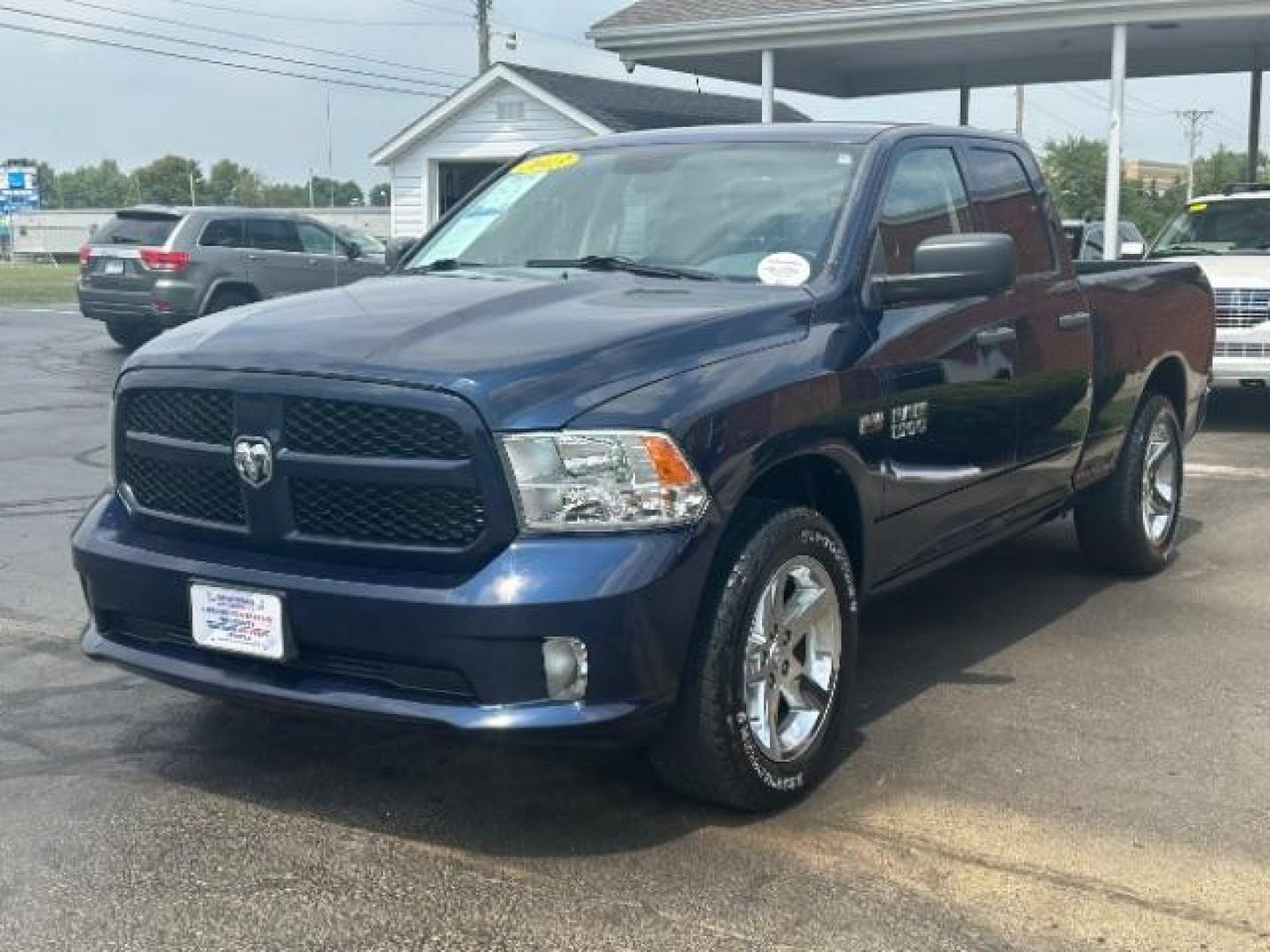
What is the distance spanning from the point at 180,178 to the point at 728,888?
105 meters

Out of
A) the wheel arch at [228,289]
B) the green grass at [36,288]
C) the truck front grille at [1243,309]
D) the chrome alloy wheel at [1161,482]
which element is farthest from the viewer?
the green grass at [36,288]

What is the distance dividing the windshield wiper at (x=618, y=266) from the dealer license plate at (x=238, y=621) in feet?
5.37

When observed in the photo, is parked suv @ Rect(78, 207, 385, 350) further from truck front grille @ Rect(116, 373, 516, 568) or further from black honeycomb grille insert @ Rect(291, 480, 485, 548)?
black honeycomb grille insert @ Rect(291, 480, 485, 548)

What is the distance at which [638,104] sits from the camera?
1045 inches

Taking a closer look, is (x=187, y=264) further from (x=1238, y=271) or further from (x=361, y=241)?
(x=1238, y=271)

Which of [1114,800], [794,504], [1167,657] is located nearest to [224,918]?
[794,504]

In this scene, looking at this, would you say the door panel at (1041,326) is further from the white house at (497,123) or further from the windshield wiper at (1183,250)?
the white house at (497,123)

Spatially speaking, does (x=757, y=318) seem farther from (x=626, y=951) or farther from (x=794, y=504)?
(x=626, y=951)

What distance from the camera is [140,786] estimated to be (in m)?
4.28

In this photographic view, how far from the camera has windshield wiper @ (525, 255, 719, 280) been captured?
475 cm

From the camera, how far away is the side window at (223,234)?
17.9 meters

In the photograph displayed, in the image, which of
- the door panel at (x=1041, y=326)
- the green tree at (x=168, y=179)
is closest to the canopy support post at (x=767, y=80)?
the door panel at (x=1041, y=326)

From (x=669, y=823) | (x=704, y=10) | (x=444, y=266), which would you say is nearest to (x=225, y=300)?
(x=704, y=10)

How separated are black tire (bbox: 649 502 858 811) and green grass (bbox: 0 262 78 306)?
27.9 metres
